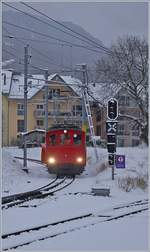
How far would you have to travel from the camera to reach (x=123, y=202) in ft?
55.2

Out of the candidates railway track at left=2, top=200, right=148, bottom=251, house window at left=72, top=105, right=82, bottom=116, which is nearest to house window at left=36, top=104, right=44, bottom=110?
house window at left=72, top=105, right=82, bottom=116

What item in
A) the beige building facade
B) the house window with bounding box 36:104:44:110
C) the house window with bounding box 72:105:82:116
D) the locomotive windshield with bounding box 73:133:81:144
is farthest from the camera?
the house window with bounding box 36:104:44:110

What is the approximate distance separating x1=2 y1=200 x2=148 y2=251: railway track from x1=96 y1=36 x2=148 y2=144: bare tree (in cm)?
2964

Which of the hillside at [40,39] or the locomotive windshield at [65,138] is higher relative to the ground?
the hillside at [40,39]

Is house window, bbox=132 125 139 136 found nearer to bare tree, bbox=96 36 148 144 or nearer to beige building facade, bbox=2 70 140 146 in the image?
beige building facade, bbox=2 70 140 146

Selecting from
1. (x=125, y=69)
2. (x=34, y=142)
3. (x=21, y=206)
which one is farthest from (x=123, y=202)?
(x=34, y=142)

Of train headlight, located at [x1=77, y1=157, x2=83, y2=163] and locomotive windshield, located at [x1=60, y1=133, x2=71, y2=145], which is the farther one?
locomotive windshield, located at [x1=60, y1=133, x2=71, y2=145]

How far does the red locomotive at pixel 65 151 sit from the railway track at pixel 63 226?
11281mm

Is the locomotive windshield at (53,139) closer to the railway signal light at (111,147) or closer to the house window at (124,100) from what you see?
the railway signal light at (111,147)

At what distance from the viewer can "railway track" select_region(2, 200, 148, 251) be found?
9.73m

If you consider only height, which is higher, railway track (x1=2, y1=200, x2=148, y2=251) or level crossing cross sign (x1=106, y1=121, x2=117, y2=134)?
level crossing cross sign (x1=106, y1=121, x2=117, y2=134)

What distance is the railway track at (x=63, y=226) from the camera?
31.9 ft

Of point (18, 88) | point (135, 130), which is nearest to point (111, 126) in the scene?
point (135, 130)

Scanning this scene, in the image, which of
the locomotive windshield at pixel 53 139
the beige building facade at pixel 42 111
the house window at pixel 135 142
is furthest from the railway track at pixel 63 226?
the house window at pixel 135 142
